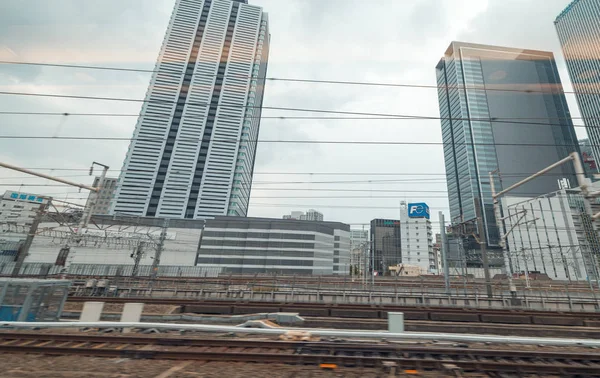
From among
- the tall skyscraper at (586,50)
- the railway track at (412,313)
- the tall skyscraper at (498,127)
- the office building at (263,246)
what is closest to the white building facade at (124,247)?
the office building at (263,246)

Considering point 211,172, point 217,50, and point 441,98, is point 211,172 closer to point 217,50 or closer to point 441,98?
point 217,50

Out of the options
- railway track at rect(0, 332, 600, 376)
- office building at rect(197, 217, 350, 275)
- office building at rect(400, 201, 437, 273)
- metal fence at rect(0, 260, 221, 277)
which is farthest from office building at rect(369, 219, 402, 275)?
railway track at rect(0, 332, 600, 376)

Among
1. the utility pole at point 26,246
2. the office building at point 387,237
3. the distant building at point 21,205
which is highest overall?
the office building at point 387,237

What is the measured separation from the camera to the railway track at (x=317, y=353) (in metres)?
5.18

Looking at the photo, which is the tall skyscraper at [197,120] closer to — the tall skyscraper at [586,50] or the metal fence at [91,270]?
the metal fence at [91,270]

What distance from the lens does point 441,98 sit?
136 meters

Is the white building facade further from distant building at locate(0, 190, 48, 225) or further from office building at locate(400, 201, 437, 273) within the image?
office building at locate(400, 201, 437, 273)

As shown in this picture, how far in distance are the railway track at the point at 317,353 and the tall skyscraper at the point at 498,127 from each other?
9272 centimetres

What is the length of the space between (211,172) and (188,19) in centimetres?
8000

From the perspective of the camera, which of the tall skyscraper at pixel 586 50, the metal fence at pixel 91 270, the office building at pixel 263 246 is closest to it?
the metal fence at pixel 91 270

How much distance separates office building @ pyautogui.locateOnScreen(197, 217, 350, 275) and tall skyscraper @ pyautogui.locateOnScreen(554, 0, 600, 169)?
350 ft

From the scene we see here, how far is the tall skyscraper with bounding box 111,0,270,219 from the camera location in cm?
8619

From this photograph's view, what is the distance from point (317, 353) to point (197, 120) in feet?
348

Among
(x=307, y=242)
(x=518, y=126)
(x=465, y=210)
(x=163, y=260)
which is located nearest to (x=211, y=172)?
(x=163, y=260)
